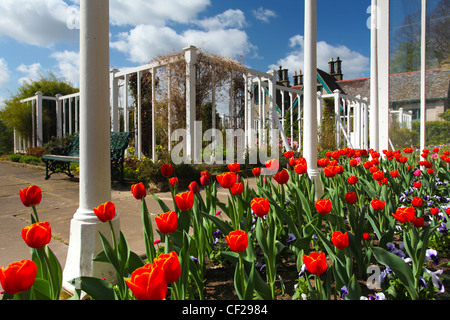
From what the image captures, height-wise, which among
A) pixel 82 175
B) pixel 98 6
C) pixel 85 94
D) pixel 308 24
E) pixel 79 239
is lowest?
pixel 79 239

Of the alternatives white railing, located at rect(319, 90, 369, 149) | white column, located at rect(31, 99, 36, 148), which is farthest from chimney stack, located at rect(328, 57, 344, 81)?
white column, located at rect(31, 99, 36, 148)

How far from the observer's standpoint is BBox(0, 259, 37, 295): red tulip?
718 millimetres

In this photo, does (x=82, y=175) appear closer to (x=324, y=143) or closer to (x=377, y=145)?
(x=377, y=145)

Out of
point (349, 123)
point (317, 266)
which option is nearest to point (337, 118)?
point (349, 123)

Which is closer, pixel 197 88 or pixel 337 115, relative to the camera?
pixel 197 88

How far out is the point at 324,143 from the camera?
8.88 metres

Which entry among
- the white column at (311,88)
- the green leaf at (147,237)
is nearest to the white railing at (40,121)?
the white column at (311,88)

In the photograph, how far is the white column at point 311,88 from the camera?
2.97 meters

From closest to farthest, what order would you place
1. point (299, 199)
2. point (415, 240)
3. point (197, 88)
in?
1. point (415, 240)
2. point (299, 199)
3. point (197, 88)

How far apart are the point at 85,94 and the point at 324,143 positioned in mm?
8134

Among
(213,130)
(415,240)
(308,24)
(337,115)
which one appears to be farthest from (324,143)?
(415,240)

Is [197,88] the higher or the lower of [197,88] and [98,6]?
the higher

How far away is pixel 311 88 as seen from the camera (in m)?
3.03

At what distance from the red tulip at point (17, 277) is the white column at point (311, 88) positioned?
257 centimetres
